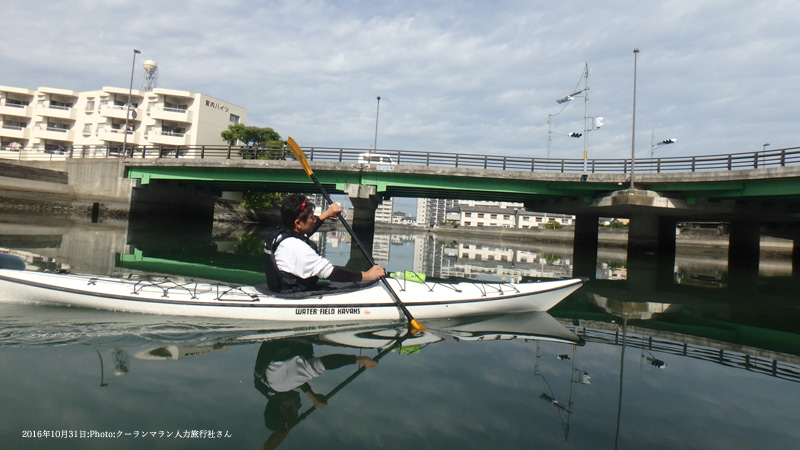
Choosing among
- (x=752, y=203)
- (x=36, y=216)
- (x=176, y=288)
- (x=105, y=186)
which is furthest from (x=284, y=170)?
(x=752, y=203)

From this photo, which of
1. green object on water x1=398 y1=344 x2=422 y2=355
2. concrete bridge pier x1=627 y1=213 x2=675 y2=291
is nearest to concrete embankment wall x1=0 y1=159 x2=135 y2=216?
green object on water x1=398 y1=344 x2=422 y2=355

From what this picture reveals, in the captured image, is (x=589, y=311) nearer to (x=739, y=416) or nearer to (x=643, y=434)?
(x=739, y=416)

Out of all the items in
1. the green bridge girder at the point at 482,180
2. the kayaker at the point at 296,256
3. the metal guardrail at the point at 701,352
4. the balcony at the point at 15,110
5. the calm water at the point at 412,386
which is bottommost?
the calm water at the point at 412,386

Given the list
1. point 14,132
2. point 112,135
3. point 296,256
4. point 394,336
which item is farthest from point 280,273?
point 14,132

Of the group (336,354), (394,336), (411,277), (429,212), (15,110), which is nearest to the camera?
(336,354)

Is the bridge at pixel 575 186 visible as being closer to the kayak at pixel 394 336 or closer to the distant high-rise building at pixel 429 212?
the kayak at pixel 394 336

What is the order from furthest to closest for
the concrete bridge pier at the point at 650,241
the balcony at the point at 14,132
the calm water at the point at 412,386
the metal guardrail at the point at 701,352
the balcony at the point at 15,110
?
the balcony at the point at 14,132 → the balcony at the point at 15,110 → the concrete bridge pier at the point at 650,241 → the metal guardrail at the point at 701,352 → the calm water at the point at 412,386

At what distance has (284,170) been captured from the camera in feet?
83.1

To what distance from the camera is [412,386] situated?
4066mm

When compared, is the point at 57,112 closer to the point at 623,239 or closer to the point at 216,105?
the point at 216,105

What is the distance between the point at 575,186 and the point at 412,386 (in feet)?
72.0

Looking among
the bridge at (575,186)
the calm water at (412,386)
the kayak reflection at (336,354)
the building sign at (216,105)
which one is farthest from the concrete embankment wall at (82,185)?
the kayak reflection at (336,354)

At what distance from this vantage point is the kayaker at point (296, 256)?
540 cm

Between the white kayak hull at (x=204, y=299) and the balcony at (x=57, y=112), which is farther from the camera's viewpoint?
the balcony at (x=57, y=112)
